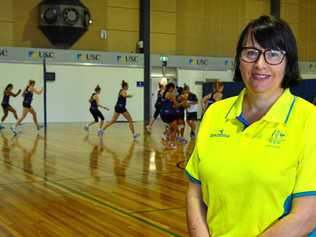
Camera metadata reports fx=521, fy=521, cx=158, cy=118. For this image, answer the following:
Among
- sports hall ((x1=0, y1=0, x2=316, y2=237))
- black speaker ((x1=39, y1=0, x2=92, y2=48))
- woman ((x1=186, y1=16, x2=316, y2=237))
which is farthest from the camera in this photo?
black speaker ((x1=39, y1=0, x2=92, y2=48))

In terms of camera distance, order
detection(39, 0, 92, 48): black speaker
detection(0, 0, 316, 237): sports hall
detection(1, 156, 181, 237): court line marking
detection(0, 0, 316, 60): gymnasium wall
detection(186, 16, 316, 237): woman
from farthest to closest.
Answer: detection(0, 0, 316, 60): gymnasium wall < detection(39, 0, 92, 48): black speaker < detection(0, 0, 316, 237): sports hall < detection(1, 156, 181, 237): court line marking < detection(186, 16, 316, 237): woman

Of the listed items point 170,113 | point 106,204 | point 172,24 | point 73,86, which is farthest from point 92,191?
point 172,24

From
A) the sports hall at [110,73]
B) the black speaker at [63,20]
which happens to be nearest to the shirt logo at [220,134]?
the sports hall at [110,73]

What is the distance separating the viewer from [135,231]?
486cm

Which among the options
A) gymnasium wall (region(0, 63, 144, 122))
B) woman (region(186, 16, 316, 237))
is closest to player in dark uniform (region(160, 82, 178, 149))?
gymnasium wall (region(0, 63, 144, 122))

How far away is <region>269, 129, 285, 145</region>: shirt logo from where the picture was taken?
1.62m

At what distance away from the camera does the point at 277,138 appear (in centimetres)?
163

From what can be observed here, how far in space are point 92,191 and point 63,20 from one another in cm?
1555

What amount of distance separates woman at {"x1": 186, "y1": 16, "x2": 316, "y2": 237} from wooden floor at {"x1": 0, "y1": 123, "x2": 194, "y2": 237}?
10.1 ft

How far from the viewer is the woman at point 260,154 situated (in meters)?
1.59

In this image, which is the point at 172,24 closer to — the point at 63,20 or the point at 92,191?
the point at 63,20

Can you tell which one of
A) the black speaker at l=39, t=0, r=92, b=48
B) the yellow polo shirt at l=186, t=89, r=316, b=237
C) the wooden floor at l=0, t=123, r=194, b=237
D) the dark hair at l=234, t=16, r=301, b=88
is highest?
the black speaker at l=39, t=0, r=92, b=48

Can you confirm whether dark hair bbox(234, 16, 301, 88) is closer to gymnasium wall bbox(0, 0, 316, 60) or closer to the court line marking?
the court line marking

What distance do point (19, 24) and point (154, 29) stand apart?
6.36m
